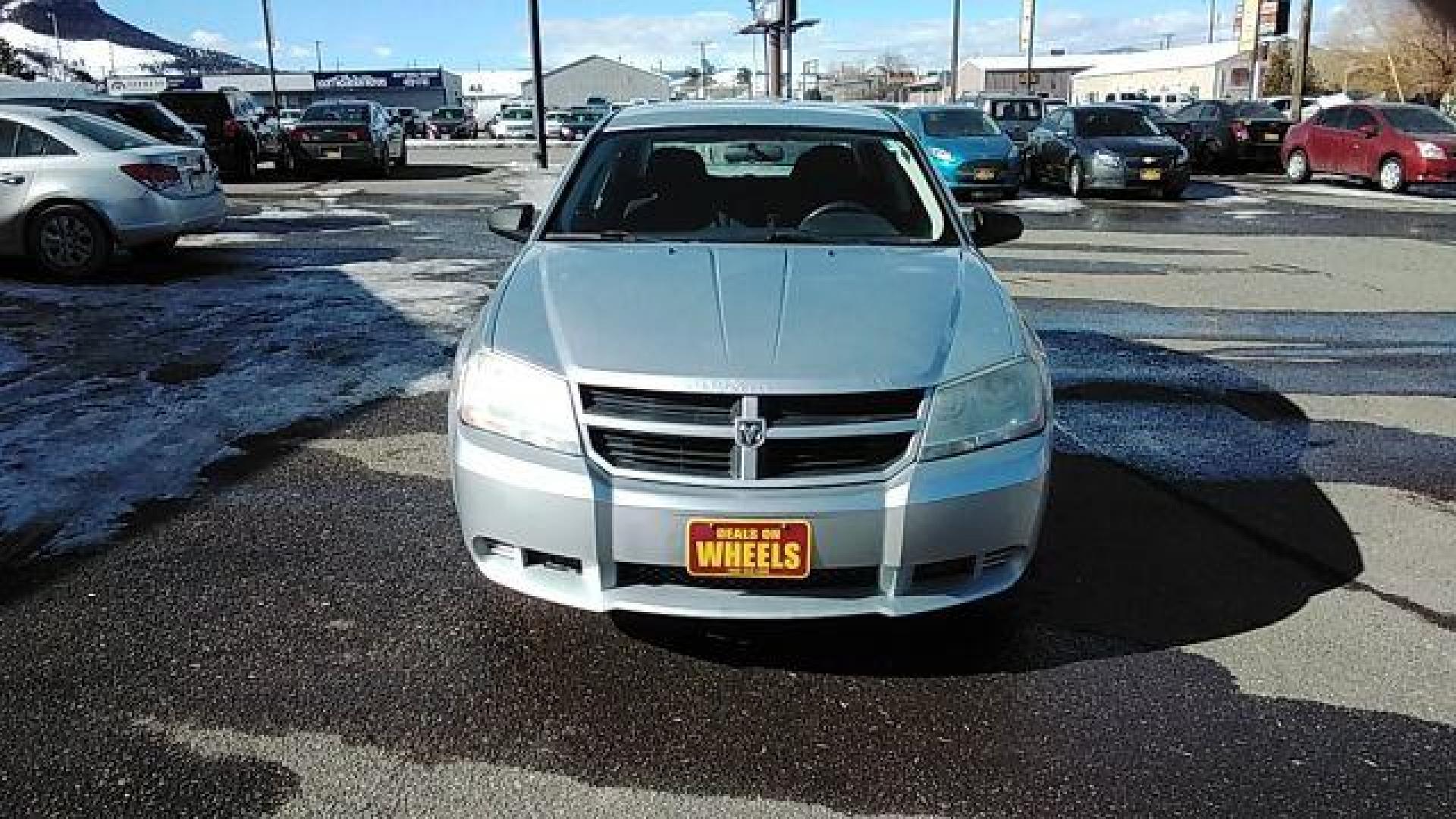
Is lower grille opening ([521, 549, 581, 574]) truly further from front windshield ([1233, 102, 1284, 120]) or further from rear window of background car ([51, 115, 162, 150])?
front windshield ([1233, 102, 1284, 120])

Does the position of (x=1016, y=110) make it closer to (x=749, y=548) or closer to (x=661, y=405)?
(x=661, y=405)

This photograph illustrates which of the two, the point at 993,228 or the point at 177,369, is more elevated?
the point at 993,228

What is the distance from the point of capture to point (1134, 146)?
18531 millimetres

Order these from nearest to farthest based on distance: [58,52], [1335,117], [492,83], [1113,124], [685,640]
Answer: [685,640]
[1113,124]
[1335,117]
[492,83]
[58,52]

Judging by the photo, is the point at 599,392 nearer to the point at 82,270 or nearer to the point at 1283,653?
the point at 1283,653

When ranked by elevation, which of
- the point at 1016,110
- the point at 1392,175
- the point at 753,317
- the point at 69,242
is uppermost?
the point at 1016,110

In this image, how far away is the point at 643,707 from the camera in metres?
3.20

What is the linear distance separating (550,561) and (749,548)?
1.93 ft

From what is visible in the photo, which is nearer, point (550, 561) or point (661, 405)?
point (661, 405)

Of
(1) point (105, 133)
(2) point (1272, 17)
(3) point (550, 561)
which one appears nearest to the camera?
(3) point (550, 561)

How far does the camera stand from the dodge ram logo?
9.90 ft

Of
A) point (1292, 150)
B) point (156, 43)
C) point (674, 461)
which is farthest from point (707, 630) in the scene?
point (156, 43)

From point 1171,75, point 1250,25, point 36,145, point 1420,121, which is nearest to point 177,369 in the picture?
point 36,145

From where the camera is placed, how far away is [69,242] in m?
10.2
